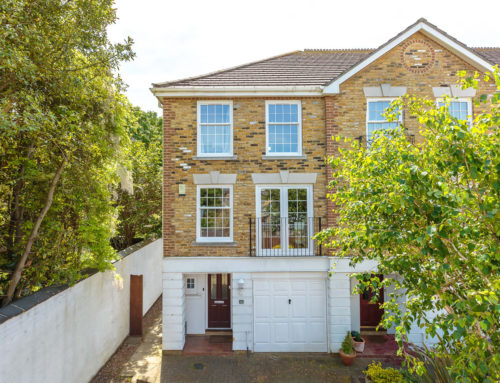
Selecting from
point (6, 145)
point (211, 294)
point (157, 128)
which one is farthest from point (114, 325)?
point (157, 128)

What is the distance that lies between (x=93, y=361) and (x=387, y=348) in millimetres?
8995

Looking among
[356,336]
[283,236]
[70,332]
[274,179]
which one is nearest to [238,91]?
[274,179]

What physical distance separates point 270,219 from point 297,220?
0.91 meters

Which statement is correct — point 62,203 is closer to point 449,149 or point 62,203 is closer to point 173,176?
point 173,176

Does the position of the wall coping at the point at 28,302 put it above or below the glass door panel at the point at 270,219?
below

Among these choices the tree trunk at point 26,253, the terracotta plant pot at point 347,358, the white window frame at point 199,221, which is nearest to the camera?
the tree trunk at point 26,253

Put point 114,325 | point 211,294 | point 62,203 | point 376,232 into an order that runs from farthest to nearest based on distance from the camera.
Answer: point 211,294, point 114,325, point 62,203, point 376,232

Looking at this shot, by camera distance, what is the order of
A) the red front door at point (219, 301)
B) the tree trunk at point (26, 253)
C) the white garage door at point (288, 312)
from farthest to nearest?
1. the red front door at point (219, 301)
2. the white garage door at point (288, 312)
3. the tree trunk at point (26, 253)

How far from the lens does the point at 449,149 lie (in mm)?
3424

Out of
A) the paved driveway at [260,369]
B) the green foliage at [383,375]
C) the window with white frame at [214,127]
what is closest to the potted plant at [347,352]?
the paved driveway at [260,369]

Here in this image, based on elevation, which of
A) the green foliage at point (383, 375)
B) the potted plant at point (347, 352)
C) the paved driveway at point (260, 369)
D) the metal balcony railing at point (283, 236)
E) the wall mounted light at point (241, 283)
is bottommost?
the paved driveway at point (260, 369)

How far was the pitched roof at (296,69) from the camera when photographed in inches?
Result: 368

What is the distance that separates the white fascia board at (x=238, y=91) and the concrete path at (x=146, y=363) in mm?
8422

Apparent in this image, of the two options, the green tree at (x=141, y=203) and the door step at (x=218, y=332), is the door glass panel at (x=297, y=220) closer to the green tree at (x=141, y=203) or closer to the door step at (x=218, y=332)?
the door step at (x=218, y=332)
